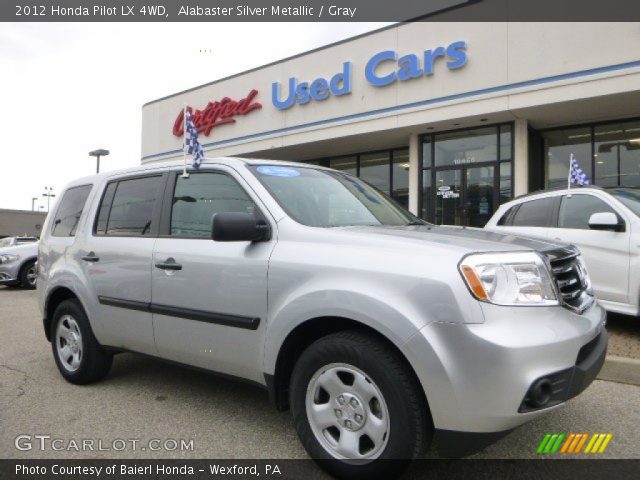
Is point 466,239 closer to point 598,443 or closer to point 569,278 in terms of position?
point 569,278

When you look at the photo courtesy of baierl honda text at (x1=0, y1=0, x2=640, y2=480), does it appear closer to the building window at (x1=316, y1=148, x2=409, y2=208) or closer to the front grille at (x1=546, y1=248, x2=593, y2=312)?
the front grille at (x1=546, y1=248, x2=593, y2=312)

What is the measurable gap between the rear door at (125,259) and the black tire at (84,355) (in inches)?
7.7

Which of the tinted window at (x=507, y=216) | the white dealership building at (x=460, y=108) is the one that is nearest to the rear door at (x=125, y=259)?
the tinted window at (x=507, y=216)

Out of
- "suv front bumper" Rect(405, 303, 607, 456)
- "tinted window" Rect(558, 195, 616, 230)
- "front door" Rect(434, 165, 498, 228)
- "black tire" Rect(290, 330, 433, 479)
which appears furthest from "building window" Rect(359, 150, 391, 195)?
"suv front bumper" Rect(405, 303, 607, 456)

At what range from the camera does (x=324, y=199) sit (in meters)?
3.29

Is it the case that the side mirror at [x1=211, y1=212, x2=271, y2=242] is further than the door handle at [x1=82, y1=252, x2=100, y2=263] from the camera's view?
No

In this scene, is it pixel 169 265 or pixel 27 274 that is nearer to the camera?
pixel 169 265

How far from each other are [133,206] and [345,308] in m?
2.22

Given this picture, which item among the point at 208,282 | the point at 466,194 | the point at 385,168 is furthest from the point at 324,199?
the point at 385,168

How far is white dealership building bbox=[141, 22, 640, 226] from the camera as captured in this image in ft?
33.3

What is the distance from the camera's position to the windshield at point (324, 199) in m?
3.08

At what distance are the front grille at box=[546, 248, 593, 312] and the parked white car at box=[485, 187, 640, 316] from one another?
82.1 inches

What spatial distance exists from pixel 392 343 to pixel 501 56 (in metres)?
10.3

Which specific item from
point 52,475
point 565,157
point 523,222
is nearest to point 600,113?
point 565,157
